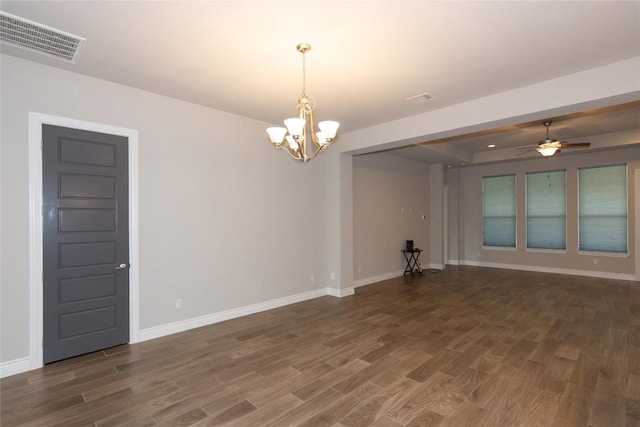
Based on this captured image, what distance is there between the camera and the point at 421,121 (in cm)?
484

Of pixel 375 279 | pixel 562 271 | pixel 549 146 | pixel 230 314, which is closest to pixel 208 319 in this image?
pixel 230 314

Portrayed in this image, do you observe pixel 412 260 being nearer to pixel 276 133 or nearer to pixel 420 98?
pixel 420 98

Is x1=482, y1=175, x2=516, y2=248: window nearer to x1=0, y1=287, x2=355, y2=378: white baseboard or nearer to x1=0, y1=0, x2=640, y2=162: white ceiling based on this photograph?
x1=0, y1=287, x2=355, y2=378: white baseboard

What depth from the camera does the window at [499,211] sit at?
29.3 ft

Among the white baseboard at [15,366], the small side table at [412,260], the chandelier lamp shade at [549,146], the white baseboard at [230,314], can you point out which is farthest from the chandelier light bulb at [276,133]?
the small side table at [412,260]

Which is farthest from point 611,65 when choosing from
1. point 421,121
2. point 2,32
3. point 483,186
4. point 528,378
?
point 483,186

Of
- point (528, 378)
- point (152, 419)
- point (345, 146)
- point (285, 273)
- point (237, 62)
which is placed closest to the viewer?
point (152, 419)

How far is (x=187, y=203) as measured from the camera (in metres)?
4.33

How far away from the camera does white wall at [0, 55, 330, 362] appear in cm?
313

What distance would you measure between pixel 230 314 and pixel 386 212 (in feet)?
14.5

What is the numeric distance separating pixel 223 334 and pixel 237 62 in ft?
10.7

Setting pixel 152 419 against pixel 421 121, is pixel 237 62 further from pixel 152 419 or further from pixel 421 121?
pixel 152 419

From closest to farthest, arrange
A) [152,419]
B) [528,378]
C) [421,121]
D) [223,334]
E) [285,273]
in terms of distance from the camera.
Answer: [152,419] < [528,378] < [223,334] < [421,121] < [285,273]

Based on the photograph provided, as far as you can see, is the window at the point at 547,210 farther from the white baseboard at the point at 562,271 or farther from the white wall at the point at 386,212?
the white wall at the point at 386,212
